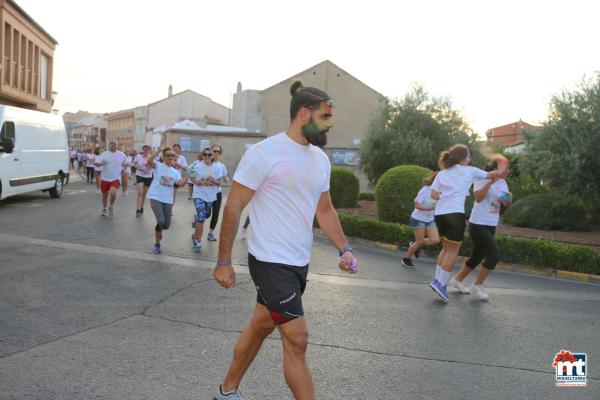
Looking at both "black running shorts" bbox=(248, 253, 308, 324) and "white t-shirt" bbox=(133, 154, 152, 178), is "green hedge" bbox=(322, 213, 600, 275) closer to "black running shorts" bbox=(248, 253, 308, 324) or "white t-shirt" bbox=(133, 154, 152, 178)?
"white t-shirt" bbox=(133, 154, 152, 178)

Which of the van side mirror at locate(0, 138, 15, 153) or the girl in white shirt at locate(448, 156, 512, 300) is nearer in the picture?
the girl in white shirt at locate(448, 156, 512, 300)

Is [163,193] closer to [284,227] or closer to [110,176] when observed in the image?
[110,176]

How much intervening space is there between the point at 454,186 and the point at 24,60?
102 feet

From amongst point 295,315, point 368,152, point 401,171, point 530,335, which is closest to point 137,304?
point 295,315

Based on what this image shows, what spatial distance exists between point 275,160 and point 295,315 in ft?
2.72

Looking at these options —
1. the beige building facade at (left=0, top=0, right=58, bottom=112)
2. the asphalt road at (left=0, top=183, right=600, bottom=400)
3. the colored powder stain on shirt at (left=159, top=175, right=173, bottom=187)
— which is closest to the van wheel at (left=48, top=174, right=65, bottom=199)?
the asphalt road at (left=0, top=183, right=600, bottom=400)

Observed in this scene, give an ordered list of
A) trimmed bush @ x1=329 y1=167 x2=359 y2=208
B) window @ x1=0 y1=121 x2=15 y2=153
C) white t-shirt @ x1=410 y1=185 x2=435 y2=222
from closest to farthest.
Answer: white t-shirt @ x1=410 y1=185 x2=435 y2=222, window @ x1=0 y1=121 x2=15 y2=153, trimmed bush @ x1=329 y1=167 x2=359 y2=208

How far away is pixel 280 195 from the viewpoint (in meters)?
3.20

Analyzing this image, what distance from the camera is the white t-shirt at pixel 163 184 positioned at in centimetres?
911

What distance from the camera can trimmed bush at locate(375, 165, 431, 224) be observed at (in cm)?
1381

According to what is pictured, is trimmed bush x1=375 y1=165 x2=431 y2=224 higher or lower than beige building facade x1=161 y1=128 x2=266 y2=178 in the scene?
lower

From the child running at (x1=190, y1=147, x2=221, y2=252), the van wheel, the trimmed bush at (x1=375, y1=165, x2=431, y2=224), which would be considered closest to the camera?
the child running at (x1=190, y1=147, x2=221, y2=252)

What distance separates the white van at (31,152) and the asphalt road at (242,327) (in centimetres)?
561

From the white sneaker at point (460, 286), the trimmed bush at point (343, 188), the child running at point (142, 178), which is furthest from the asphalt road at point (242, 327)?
the trimmed bush at point (343, 188)
